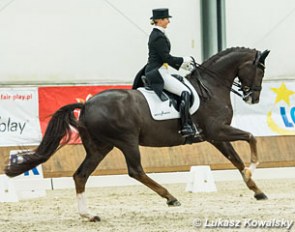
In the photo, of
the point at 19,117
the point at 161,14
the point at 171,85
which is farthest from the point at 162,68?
the point at 19,117

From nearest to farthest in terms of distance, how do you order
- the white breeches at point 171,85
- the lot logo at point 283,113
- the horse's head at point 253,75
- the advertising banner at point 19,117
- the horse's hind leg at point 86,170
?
1. the horse's hind leg at point 86,170
2. the white breeches at point 171,85
3. the horse's head at point 253,75
4. the advertising banner at point 19,117
5. the lot logo at point 283,113

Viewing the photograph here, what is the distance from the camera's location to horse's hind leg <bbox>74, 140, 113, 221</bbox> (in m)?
9.56

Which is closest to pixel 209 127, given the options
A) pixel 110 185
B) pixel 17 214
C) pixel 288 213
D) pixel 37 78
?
pixel 288 213

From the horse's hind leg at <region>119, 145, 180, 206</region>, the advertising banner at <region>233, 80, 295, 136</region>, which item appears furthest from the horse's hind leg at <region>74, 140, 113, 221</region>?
the advertising banner at <region>233, 80, 295, 136</region>

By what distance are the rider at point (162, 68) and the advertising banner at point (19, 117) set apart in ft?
16.5

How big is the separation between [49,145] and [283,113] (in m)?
7.20

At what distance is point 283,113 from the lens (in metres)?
15.9

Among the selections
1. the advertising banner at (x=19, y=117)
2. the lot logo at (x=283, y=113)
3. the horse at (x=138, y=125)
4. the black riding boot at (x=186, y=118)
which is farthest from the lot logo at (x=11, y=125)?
the black riding boot at (x=186, y=118)

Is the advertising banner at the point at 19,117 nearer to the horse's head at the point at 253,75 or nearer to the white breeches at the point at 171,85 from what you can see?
the white breeches at the point at 171,85

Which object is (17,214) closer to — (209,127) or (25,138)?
(209,127)

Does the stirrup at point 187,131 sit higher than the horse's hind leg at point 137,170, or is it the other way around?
the stirrup at point 187,131

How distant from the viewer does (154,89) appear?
33.6 feet

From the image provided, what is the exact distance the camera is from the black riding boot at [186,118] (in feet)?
33.4

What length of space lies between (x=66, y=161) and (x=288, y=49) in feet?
20.4
